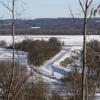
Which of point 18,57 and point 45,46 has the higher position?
point 18,57

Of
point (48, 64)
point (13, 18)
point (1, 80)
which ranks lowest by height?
point (48, 64)

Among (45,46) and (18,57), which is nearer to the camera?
(18,57)

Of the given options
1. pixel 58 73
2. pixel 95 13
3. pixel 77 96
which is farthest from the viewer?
pixel 58 73

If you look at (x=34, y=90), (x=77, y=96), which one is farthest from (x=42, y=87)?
(x=77, y=96)

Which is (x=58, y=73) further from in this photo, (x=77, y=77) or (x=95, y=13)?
(x=95, y=13)

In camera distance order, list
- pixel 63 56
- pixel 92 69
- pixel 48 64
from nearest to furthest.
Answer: pixel 92 69 < pixel 48 64 < pixel 63 56

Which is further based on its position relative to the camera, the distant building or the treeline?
the treeline

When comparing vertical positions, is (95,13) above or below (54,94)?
above

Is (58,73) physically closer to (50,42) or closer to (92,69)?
(92,69)

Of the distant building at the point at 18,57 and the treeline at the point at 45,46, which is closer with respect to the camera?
the distant building at the point at 18,57

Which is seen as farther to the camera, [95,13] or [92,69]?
[92,69]
